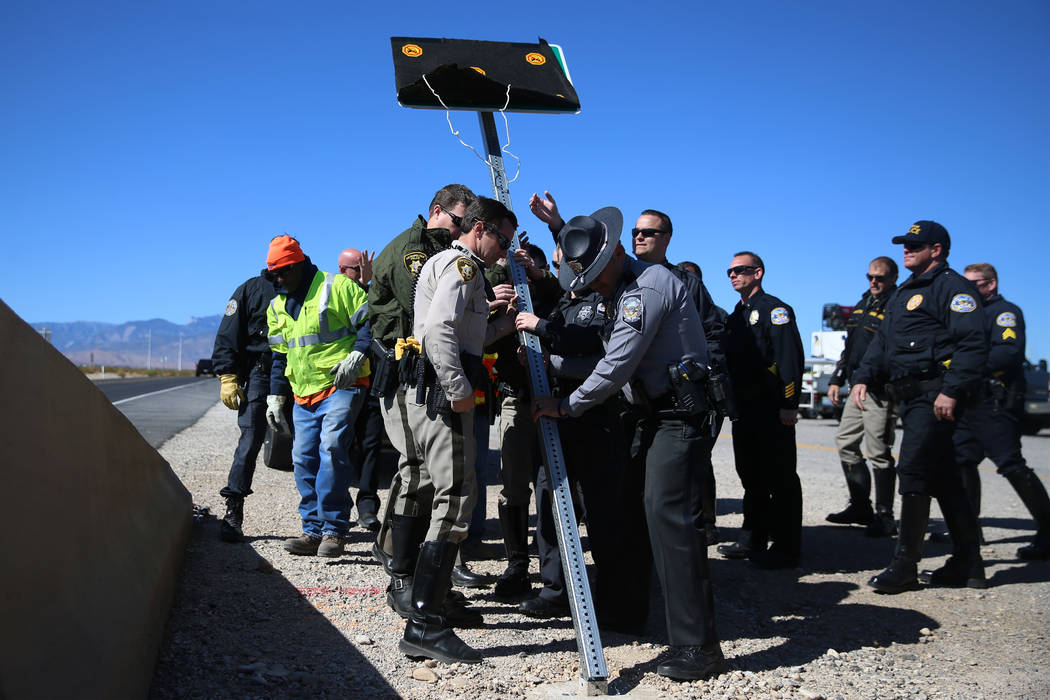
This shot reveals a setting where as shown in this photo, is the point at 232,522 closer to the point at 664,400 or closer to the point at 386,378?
the point at 386,378

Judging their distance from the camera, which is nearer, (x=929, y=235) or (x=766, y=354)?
(x=929, y=235)

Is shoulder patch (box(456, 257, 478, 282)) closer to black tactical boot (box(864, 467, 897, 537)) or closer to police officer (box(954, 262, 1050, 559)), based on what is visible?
police officer (box(954, 262, 1050, 559))

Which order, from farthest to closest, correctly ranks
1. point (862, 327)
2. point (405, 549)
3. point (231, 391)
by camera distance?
point (862, 327) → point (231, 391) → point (405, 549)

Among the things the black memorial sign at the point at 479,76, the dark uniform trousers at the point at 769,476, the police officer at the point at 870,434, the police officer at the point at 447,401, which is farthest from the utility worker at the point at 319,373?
the police officer at the point at 870,434

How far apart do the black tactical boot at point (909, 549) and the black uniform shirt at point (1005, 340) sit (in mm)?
1696

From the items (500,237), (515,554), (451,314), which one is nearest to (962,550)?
(515,554)

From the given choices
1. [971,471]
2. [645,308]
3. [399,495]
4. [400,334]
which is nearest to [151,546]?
[399,495]

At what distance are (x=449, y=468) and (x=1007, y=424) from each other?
4.46 m

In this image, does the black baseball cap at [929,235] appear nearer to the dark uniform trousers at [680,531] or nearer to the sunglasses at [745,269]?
the sunglasses at [745,269]

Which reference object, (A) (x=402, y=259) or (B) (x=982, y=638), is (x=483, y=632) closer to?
(A) (x=402, y=259)

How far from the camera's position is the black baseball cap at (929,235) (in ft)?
17.4

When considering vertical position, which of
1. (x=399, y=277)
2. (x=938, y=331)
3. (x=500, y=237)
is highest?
(x=500, y=237)

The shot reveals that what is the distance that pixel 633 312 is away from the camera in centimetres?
355

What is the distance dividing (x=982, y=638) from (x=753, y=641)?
126 cm
